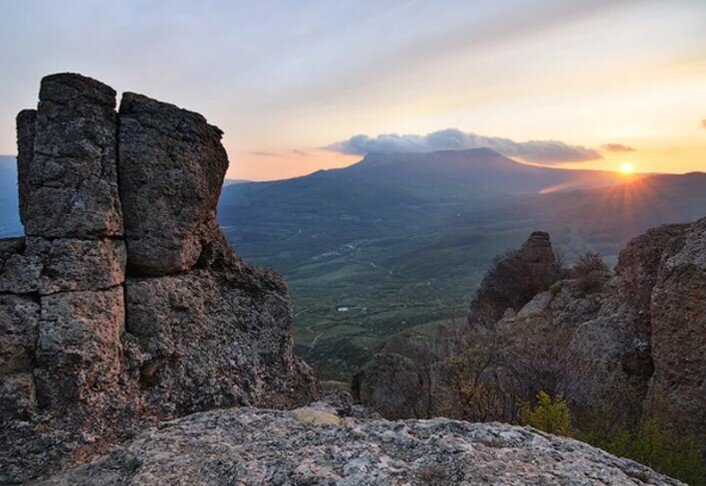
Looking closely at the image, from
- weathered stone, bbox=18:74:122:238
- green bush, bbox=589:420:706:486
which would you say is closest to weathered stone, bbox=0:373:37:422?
weathered stone, bbox=18:74:122:238

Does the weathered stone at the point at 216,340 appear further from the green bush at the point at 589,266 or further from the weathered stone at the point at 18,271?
the green bush at the point at 589,266

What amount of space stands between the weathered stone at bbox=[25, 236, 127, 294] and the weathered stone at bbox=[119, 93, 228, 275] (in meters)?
1.03

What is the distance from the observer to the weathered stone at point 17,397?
10.2 meters

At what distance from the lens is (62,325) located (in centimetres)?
1092

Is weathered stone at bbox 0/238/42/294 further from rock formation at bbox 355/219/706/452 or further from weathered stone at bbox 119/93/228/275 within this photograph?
rock formation at bbox 355/219/706/452

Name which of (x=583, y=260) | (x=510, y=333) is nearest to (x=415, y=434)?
(x=510, y=333)

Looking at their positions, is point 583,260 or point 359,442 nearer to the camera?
point 359,442

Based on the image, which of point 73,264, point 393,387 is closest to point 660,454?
point 73,264

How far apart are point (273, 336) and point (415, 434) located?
683cm

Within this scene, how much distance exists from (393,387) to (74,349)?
23715 millimetres

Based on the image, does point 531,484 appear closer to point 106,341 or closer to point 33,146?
point 106,341

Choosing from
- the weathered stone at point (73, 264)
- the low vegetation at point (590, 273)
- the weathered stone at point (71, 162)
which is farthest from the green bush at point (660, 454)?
the low vegetation at point (590, 273)

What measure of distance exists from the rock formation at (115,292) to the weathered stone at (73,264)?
30 millimetres

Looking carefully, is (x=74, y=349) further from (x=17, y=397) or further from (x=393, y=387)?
(x=393, y=387)
